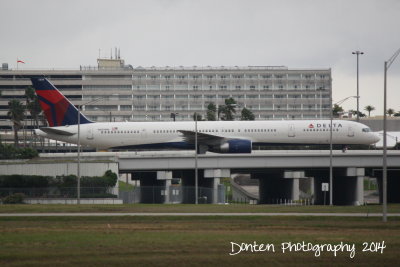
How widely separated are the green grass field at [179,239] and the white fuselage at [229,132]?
38492 millimetres

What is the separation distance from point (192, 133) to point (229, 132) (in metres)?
4.27

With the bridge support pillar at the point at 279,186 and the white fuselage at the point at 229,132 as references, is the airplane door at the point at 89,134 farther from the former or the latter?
the bridge support pillar at the point at 279,186

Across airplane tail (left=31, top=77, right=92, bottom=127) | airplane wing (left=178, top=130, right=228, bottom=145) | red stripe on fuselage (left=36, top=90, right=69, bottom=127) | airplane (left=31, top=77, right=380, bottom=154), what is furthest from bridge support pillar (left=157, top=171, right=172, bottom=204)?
red stripe on fuselage (left=36, top=90, right=69, bottom=127)

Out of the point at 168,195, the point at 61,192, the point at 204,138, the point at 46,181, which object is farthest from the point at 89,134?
the point at 61,192

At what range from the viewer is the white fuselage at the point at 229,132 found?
259 feet

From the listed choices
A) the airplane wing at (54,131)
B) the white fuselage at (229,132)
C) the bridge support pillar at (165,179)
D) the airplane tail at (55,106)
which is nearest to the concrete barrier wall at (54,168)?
the airplane wing at (54,131)

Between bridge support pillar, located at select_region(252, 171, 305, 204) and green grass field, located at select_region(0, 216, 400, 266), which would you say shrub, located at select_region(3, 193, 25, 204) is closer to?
green grass field, located at select_region(0, 216, 400, 266)

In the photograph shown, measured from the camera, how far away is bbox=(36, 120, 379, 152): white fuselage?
78.8m

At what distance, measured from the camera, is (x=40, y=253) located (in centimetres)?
2709

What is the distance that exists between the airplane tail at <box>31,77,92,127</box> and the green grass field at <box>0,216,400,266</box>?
135 feet

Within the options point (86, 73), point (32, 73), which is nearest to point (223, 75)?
point (86, 73)

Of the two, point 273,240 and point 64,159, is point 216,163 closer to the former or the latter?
point 64,159

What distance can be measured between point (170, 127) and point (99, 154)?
880cm

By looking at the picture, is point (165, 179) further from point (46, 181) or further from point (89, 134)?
point (46, 181)
